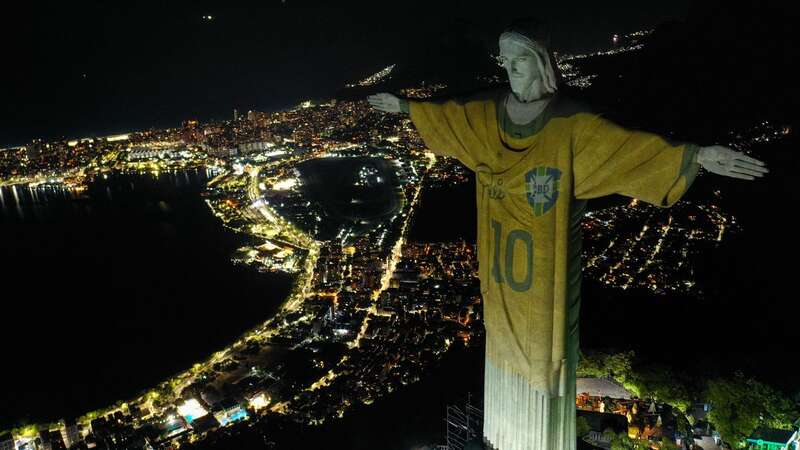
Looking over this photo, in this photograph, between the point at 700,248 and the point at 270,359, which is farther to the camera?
the point at 700,248

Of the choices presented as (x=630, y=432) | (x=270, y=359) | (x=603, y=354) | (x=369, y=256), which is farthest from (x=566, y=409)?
(x=369, y=256)

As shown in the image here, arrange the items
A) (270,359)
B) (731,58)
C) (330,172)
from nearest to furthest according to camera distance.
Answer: (270,359), (731,58), (330,172)

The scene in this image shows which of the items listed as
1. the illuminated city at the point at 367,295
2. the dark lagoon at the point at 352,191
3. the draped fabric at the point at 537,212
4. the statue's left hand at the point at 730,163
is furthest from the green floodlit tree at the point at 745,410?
the dark lagoon at the point at 352,191

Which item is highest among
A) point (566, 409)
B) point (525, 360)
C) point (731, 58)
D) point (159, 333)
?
point (731, 58)

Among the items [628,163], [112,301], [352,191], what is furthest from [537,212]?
[352,191]

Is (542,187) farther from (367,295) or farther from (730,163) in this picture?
(367,295)

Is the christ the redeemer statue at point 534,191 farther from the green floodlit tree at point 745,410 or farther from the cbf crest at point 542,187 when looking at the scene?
the green floodlit tree at point 745,410

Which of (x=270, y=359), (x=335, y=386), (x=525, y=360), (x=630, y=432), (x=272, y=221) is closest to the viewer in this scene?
(x=525, y=360)

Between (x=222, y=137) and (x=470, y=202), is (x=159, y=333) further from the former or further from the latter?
(x=222, y=137)
